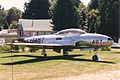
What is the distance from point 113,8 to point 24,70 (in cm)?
4503

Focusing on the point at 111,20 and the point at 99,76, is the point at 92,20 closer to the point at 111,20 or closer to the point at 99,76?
the point at 111,20

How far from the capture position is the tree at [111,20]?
209ft

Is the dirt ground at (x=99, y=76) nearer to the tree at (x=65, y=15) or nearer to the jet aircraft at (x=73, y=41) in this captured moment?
the jet aircraft at (x=73, y=41)

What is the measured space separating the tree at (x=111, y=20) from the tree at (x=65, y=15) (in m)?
7.67

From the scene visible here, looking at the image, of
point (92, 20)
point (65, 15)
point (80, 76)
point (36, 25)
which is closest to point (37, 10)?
point (36, 25)

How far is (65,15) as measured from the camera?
2874 inches

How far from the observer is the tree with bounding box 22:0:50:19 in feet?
350

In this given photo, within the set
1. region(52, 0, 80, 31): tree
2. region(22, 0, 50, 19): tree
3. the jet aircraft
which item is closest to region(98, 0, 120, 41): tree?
region(52, 0, 80, 31): tree

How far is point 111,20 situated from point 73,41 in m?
34.1

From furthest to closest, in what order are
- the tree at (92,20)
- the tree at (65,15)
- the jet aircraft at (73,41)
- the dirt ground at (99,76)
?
the tree at (92,20) < the tree at (65,15) < the jet aircraft at (73,41) < the dirt ground at (99,76)

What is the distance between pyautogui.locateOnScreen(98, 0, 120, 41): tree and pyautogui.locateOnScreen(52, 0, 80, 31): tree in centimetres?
767

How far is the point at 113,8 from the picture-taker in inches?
2530

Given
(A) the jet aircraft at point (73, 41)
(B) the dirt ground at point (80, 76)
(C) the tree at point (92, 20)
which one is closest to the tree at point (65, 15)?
(C) the tree at point (92, 20)

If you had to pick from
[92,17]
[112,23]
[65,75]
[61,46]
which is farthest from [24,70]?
[92,17]
